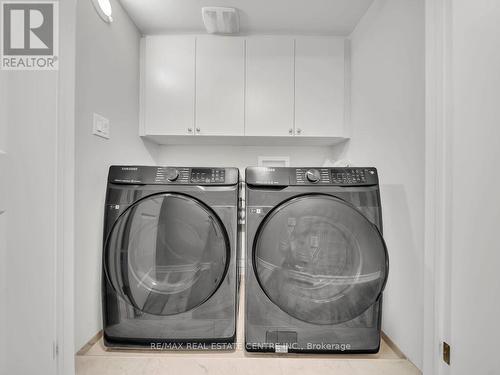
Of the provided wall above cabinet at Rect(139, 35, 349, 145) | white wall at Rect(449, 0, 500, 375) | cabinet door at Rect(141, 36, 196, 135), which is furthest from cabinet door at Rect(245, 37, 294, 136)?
white wall at Rect(449, 0, 500, 375)

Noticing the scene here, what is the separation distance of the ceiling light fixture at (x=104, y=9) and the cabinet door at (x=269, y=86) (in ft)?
2.88

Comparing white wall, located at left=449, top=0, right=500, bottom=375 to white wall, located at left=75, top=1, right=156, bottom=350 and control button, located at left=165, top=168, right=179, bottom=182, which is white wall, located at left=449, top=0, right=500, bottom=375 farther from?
white wall, located at left=75, top=1, right=156, bottom=350

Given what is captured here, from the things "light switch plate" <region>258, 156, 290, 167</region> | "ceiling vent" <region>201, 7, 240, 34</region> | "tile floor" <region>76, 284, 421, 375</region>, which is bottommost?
"tile floor" <region>76, 284, 421, 375</region>

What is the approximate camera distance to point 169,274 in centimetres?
107

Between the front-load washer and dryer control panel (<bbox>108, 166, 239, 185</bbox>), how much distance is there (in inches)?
3.3

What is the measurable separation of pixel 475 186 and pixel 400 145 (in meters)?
0.48

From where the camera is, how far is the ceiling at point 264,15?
1.42 meters

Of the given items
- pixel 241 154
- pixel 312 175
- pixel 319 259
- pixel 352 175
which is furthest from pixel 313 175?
pixel 241 154

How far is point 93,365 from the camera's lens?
3.26 feet

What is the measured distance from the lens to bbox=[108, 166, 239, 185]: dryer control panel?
111 centimetres

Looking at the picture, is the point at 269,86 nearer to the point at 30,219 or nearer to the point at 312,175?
the point at 312,175

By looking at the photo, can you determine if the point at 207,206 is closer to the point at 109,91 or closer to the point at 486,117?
the point at 109,91

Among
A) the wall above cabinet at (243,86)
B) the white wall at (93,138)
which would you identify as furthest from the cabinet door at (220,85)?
the white wall at (93,138)

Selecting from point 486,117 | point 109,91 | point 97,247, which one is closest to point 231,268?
point 97,247
